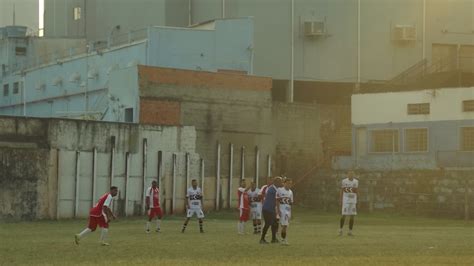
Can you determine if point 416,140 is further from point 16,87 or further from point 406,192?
point 16,87

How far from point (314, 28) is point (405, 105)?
1236 centimetres

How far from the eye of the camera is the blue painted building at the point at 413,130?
187 feet

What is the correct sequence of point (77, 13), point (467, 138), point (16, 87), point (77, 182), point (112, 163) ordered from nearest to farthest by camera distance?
point (77, 182), point (112, 163), point (467, 138), point (16, 87), point (77, 13)

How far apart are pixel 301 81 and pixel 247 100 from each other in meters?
12.6

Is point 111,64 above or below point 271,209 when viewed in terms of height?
above

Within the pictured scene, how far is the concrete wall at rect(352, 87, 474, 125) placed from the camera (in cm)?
5750

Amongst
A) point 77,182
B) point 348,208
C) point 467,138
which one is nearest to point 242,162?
point 77,182

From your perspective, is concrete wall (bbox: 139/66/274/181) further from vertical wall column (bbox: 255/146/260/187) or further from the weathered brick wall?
the weathered brick wall

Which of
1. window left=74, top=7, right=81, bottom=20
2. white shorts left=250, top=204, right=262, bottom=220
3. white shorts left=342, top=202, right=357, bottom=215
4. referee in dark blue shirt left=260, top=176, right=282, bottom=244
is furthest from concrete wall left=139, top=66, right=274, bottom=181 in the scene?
window left=74, top=7, right=81, bottom=20

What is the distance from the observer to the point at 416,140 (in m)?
59.4

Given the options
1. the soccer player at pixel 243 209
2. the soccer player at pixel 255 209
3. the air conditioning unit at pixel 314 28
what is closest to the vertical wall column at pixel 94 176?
the soccer player at pixel 255 209

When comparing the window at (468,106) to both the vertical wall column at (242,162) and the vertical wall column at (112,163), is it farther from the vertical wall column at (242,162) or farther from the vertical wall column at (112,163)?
the vertical wall column at (112,163)

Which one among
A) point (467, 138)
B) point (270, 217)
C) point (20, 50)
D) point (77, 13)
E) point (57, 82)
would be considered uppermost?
point (77, 13)

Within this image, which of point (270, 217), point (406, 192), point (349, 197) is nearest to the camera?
point (270, 217)
